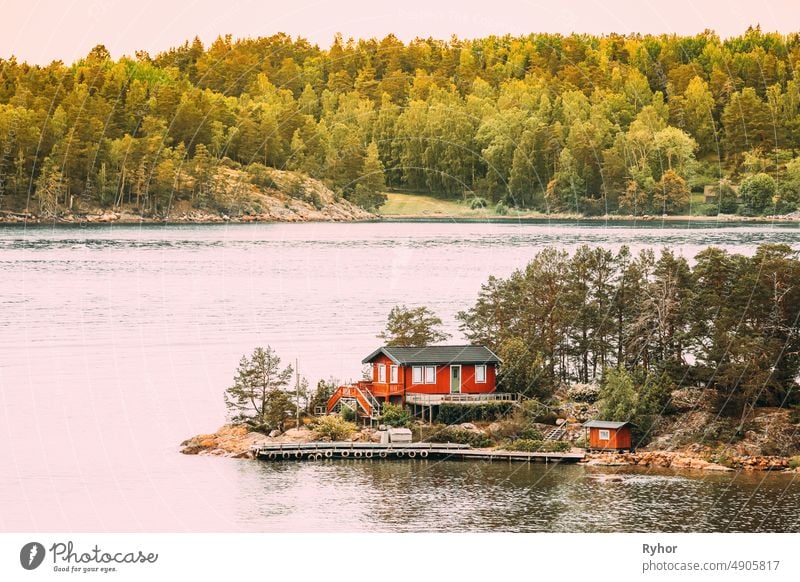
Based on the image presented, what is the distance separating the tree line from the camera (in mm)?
42125

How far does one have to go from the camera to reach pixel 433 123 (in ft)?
330

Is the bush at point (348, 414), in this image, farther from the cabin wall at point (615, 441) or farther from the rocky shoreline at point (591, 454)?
the cabin wall at point (615, 441)

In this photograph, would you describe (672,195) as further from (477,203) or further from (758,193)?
(477,203)

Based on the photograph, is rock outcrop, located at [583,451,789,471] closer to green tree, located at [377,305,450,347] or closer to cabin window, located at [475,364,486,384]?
cabin window, located at [475,364,486,384]

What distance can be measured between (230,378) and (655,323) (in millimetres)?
14161

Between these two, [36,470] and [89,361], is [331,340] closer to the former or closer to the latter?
[89,361]

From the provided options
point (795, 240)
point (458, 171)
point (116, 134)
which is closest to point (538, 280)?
point (795, 240)

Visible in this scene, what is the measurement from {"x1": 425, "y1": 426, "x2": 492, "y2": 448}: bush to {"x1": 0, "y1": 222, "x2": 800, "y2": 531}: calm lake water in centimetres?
202

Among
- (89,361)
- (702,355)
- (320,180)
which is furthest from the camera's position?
(320,180)

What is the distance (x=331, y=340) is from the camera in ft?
184

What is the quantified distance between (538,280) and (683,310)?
5.03 m

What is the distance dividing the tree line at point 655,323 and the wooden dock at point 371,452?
3560 mm

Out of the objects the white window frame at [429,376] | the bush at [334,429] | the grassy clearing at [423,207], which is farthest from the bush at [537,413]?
the grassy clearing at [423,207]

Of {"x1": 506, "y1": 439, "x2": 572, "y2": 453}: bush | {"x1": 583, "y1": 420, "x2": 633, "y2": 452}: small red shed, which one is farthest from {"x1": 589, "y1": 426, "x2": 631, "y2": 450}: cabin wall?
{"x1": 506, "y1": 439, "x2": 572, "y2": 453}: bush
